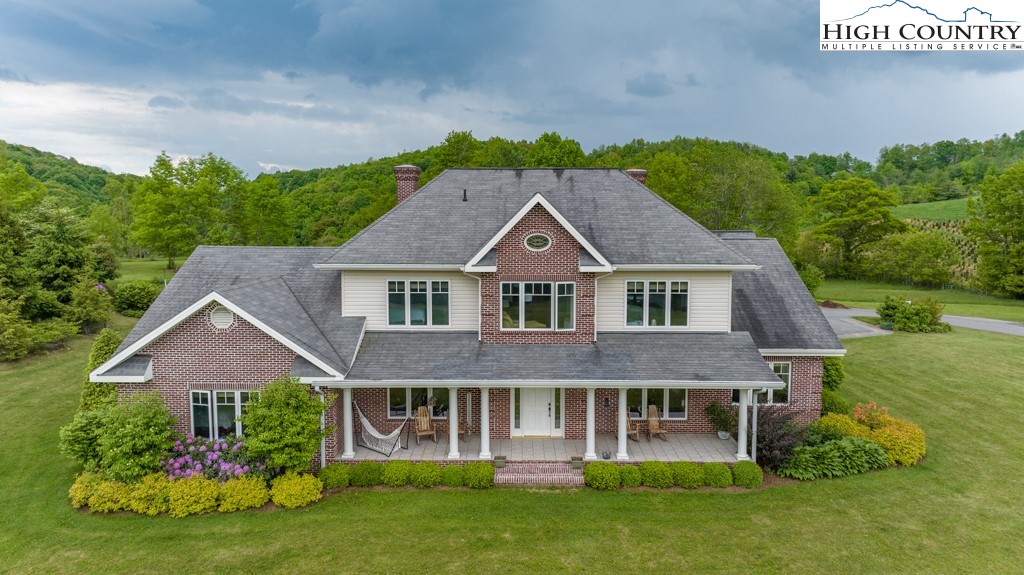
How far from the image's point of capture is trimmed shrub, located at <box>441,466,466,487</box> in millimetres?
13984

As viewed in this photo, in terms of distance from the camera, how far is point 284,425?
13.0 m

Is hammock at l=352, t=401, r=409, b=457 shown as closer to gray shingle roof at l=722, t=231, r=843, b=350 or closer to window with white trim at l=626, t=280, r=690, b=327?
window with white trim at l=626, t=280, r=690, b=327

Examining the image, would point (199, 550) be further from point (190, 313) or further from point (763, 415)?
point (763, 415)

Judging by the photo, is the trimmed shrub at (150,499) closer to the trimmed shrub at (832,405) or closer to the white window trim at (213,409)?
the white window trim at (213,409)

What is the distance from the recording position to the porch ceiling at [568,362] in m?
14.4

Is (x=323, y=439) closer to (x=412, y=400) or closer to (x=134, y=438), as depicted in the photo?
(x=412, y=400)

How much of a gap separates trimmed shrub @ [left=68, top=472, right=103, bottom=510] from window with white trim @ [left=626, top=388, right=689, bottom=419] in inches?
583

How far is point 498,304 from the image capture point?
16.2 m

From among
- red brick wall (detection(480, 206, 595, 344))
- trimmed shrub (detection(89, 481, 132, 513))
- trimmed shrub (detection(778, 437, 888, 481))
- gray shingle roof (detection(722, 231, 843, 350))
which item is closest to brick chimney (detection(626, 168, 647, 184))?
gray shingle roof (detection(722, 231, 843, 350))

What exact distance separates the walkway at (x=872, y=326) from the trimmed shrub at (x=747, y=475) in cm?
2267

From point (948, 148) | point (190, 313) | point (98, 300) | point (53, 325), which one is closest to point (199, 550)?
point (190, 313)

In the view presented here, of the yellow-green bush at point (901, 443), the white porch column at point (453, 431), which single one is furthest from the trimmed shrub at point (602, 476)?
the yellow-green bush at point (901, 443)

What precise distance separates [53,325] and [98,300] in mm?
3170

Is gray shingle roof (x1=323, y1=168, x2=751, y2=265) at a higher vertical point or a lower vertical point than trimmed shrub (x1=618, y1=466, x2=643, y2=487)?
higher
